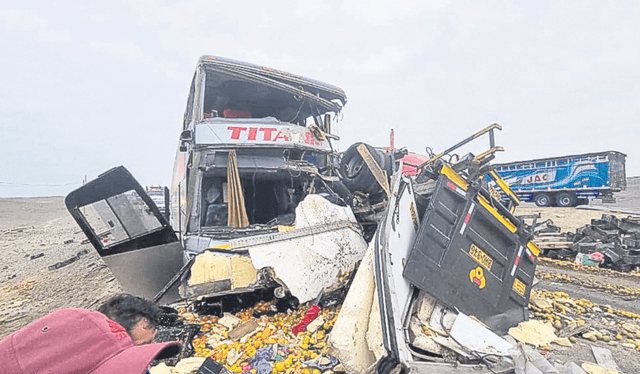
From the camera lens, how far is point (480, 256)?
3.53 metres

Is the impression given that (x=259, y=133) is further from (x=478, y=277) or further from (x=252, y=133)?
(x=478, y=277)

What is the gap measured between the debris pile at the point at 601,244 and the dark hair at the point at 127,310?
955 cm

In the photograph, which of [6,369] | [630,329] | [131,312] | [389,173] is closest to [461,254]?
[389,173]

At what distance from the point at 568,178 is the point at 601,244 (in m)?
14.8

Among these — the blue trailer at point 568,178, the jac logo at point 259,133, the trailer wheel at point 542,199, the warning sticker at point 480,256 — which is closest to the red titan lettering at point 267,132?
the jac logo at point 259,133

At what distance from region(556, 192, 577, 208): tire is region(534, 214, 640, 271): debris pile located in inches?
532

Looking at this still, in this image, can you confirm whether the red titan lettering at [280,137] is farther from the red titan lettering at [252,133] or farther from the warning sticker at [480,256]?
the warning sticker at [480,256]

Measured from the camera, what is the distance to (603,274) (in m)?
7.66

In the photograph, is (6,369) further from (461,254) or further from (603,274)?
(603,274)

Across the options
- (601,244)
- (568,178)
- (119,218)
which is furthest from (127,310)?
(568,178)

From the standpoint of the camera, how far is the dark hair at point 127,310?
5.10 feet

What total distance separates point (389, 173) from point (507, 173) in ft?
70.3

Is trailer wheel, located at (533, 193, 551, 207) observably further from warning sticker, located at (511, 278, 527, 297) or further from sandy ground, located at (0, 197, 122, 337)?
A: sandy ground, located at (0, 197, 122, 337)

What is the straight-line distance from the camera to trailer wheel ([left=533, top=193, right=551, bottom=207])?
2214cm
